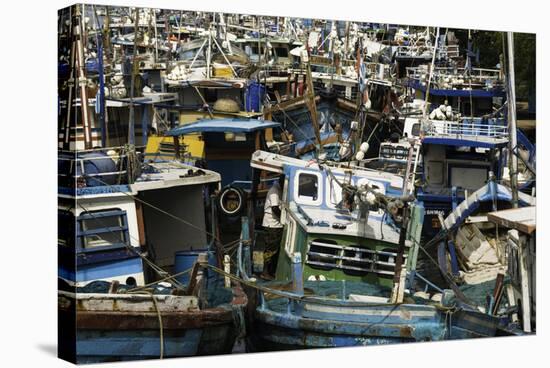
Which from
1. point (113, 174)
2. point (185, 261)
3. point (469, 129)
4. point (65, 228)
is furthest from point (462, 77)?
point (65, 228)

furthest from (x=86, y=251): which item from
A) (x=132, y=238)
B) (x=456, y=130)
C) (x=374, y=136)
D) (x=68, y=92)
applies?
(x=456, y=130)

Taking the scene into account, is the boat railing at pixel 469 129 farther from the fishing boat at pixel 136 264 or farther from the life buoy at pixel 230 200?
the fishing boat at pixel 136 264

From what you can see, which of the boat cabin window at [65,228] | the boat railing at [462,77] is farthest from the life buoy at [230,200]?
the boat railing at [462,77]

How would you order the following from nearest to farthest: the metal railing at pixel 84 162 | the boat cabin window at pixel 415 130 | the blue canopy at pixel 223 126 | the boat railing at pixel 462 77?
the metal railing at pixel 84 162, the blue canopy at pixel 223 126, the boat cabin window at pixel 415 130, the boat railing at pixel 462 77

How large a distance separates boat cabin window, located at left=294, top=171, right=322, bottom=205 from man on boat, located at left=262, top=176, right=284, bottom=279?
7.0 inches

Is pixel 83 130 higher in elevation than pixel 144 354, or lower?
higher

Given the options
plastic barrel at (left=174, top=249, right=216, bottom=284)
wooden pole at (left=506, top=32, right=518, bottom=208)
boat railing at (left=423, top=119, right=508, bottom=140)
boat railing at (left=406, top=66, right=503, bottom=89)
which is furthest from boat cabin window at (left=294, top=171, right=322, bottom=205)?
wooden pole at (left=506, top=32, right=518, bottom=208)

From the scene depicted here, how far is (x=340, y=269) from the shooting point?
10.9 m

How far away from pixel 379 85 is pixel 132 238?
2.71 m

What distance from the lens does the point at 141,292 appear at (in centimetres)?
1002

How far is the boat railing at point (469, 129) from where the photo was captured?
11.5 metres

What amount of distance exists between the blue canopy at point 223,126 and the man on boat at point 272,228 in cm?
52

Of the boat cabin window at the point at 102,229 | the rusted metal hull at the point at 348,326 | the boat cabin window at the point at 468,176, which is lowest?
the rusted metal hull at the point at 348,326

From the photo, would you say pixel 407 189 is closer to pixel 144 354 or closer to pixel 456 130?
pixel 456 130
